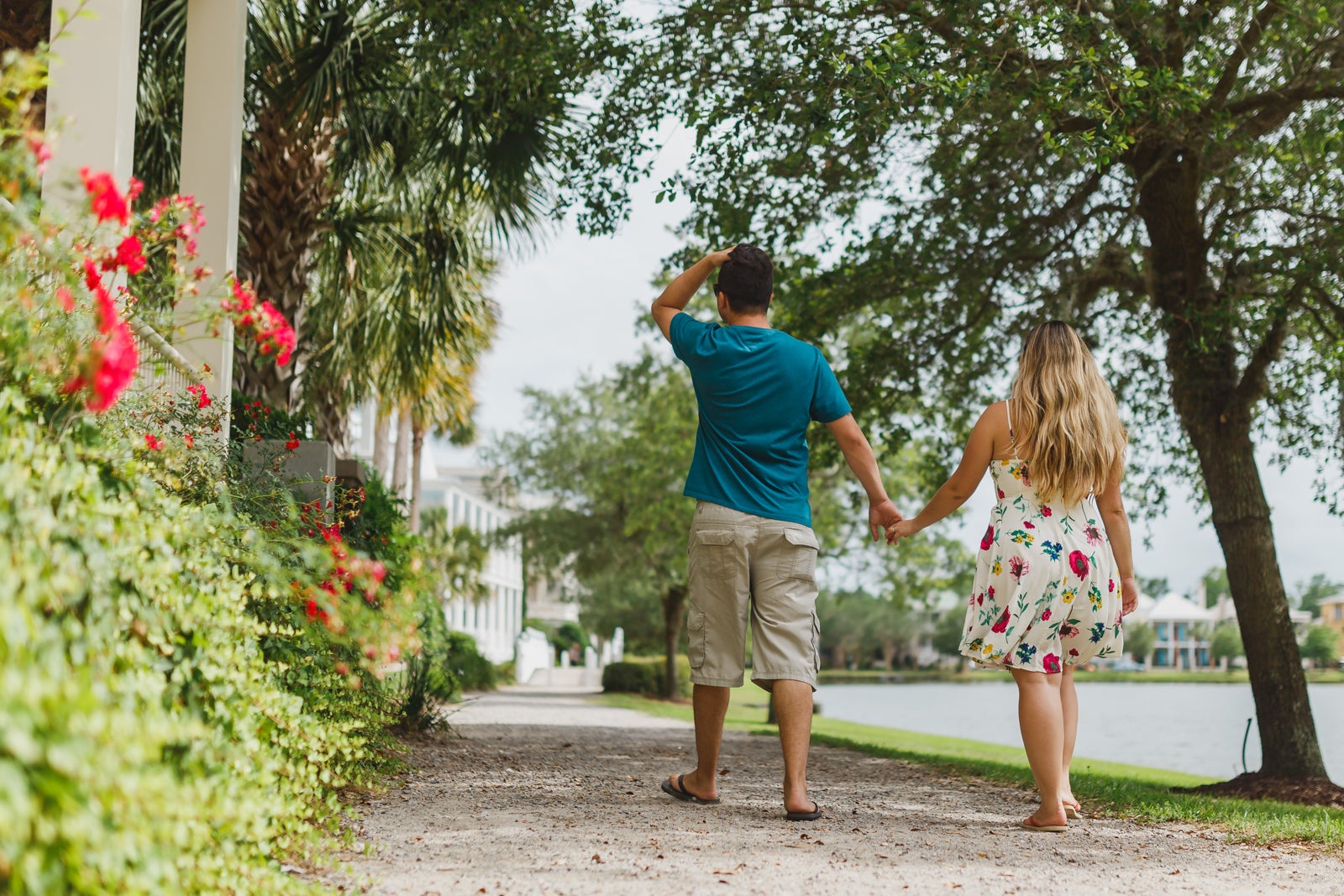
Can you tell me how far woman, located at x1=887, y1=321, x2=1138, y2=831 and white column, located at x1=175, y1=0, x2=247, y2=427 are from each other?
4253mm

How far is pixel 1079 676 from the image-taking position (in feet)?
197

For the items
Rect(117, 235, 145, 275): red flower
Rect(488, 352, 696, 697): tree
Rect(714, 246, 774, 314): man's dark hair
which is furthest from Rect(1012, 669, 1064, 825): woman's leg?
Rect(488, 352, 696, 697): tree

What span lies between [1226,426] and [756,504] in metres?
4.96

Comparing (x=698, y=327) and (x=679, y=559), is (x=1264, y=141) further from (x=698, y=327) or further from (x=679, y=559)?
(x=679, y=559)

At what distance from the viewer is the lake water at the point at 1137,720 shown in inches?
671

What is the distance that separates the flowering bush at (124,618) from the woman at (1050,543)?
7.49 feet

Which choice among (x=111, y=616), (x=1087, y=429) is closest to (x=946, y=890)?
(x=1087, y=429)

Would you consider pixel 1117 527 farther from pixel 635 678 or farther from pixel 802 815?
pixel 635 678

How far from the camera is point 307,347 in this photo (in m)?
10.4

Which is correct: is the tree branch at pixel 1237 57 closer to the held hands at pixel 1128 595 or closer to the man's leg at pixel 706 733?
the held hands at pixel 1128 595

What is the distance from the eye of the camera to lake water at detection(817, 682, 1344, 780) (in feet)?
55.9

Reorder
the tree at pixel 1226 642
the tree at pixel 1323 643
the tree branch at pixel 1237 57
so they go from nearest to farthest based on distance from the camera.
A: the tree branch at pixel 1237 57, the tree at pixel 1323 643, the tree at pixel 1226 642

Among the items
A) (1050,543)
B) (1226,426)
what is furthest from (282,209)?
(1226,426)

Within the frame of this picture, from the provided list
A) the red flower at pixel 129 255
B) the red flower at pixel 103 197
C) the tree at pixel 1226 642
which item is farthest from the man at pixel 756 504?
the tree at pixel 1226 642
